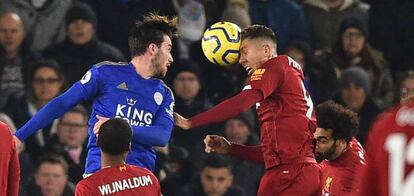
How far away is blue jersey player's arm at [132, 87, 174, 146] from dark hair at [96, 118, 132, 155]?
2.33ft

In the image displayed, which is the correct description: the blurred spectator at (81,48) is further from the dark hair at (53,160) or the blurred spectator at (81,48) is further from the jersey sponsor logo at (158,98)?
the jersey sponsor logo at (158,98)

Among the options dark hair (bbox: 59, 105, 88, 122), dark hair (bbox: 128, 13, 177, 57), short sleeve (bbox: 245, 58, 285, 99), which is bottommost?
dark hair (bbox: 59, 105, 88, 122)

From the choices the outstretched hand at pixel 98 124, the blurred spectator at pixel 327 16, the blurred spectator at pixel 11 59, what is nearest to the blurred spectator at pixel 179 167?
the blurred spectator at pixel 11 59

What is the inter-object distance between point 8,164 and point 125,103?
4.68ft

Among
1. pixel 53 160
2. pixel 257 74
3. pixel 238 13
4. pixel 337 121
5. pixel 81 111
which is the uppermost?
pixel 238 13

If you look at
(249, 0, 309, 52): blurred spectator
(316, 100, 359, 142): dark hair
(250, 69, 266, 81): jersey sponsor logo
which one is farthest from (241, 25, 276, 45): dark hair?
(249, 0, 309, 52): blurred spectator

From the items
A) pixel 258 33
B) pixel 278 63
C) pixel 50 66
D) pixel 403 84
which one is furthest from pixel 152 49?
pixel 403 84

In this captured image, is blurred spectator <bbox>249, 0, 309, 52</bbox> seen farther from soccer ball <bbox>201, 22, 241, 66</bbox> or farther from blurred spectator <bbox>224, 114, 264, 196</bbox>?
soccer ball <bbox>201, 22, 241, 66</bbox>

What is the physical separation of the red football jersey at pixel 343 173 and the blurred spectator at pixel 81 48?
395 cm

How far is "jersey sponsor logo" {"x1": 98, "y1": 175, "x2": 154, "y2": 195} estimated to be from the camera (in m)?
6.63

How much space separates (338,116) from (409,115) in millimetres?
3381

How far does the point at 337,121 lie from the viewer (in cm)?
793

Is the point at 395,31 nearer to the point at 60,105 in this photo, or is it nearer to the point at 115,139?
the point at 60,105

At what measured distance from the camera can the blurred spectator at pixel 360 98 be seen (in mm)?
11586
